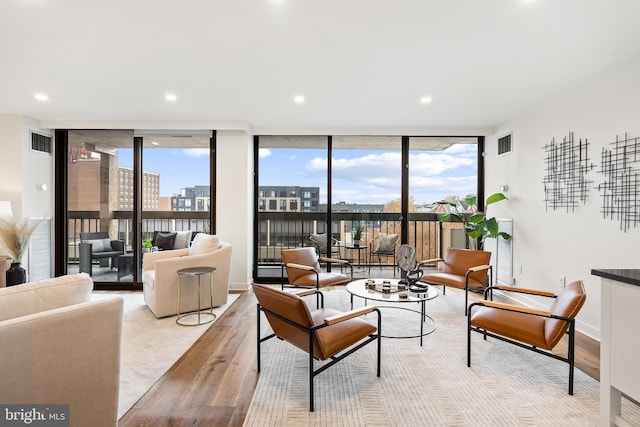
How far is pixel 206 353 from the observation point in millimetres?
2680

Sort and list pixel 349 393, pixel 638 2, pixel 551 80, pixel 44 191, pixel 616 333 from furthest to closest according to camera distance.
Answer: pixel 44 191
pixel 551 80
pixel 349 393
pixel 638 2
pixel 616 333

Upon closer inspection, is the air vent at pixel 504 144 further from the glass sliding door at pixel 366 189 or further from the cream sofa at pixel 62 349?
the cream sofa at pixel 62 349

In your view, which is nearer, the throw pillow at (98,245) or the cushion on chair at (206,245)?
the cushion on chair at (206,245)

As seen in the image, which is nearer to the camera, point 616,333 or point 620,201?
point 616,333

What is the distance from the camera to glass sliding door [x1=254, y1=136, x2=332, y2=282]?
5098mm

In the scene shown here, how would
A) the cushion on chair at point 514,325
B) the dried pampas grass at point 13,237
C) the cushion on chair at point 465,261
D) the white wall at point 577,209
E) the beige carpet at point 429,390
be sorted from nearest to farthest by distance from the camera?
the beige carpet at point 429,390 < the cushion on chair at point 514,325 < the white wall at point 577,209 < the dried pampas grass at point 13,237 < the cushion on chair at point 465,261

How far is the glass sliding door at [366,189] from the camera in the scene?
5.11 m

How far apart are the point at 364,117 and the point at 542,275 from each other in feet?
9.77

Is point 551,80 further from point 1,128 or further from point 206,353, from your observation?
point 1,128

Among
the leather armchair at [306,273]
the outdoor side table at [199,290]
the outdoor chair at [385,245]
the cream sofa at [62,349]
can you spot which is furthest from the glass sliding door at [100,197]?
the outdoor chair at [385,245]

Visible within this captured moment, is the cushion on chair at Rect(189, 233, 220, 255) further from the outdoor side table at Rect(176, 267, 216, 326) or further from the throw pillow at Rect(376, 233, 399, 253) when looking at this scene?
the throw pillow at Rect(376, 233, 399, 253)

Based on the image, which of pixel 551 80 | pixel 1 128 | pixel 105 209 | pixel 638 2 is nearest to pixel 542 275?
pixel 551 80

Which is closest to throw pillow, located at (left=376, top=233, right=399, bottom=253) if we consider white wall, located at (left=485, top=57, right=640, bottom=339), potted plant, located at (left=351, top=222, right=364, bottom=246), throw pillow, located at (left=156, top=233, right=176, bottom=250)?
potted plant, located at (left=351, top=222, right=364, bottom=246)

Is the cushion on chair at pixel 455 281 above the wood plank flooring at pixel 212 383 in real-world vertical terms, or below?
above
